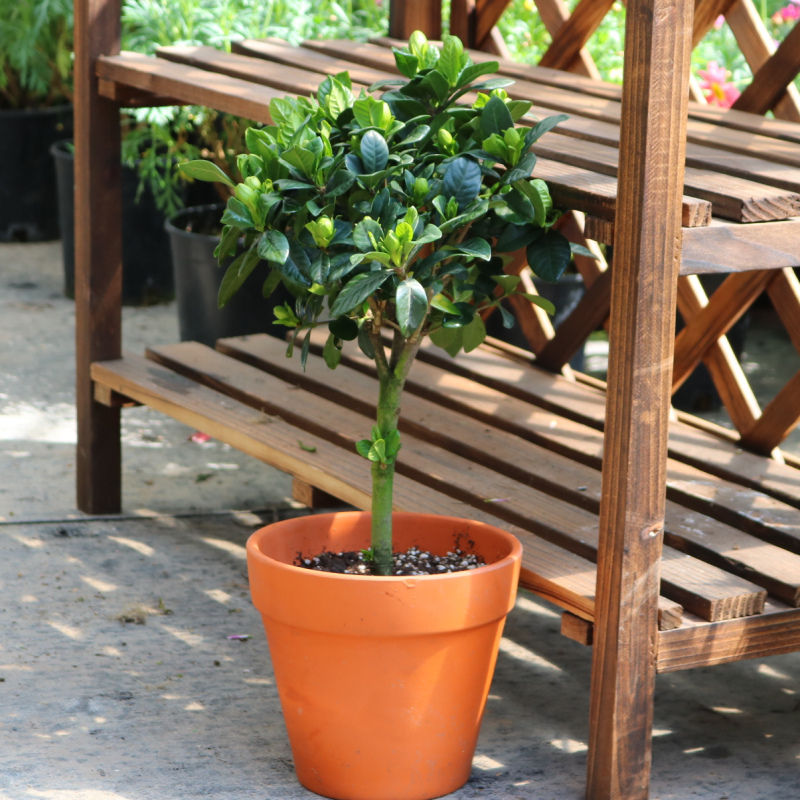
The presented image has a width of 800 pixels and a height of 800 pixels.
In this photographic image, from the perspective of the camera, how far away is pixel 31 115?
491 cm

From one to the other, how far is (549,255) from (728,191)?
22 cm

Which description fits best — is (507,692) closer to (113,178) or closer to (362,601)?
(362,601)

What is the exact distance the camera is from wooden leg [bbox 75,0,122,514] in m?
2.40

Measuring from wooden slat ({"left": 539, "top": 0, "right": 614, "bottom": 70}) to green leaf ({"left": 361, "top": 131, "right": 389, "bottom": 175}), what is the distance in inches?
45.3

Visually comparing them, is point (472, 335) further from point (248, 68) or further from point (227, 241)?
A: point (248, 68)

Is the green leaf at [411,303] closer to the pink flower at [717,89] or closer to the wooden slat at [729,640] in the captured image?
the wooden slat at [729,640]

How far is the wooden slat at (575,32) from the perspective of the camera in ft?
8.09

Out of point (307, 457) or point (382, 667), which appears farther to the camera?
point (307, 457)

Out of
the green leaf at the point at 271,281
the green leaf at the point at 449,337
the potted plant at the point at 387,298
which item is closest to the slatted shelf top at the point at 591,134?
the potted plant at the point at 387,298

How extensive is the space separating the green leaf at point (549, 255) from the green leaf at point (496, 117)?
0.46 feet

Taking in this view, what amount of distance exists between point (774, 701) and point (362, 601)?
82cm

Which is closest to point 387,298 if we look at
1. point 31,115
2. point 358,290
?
point 358,290

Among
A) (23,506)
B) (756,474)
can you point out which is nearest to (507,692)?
(756,474)

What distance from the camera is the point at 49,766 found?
5.45 ft
